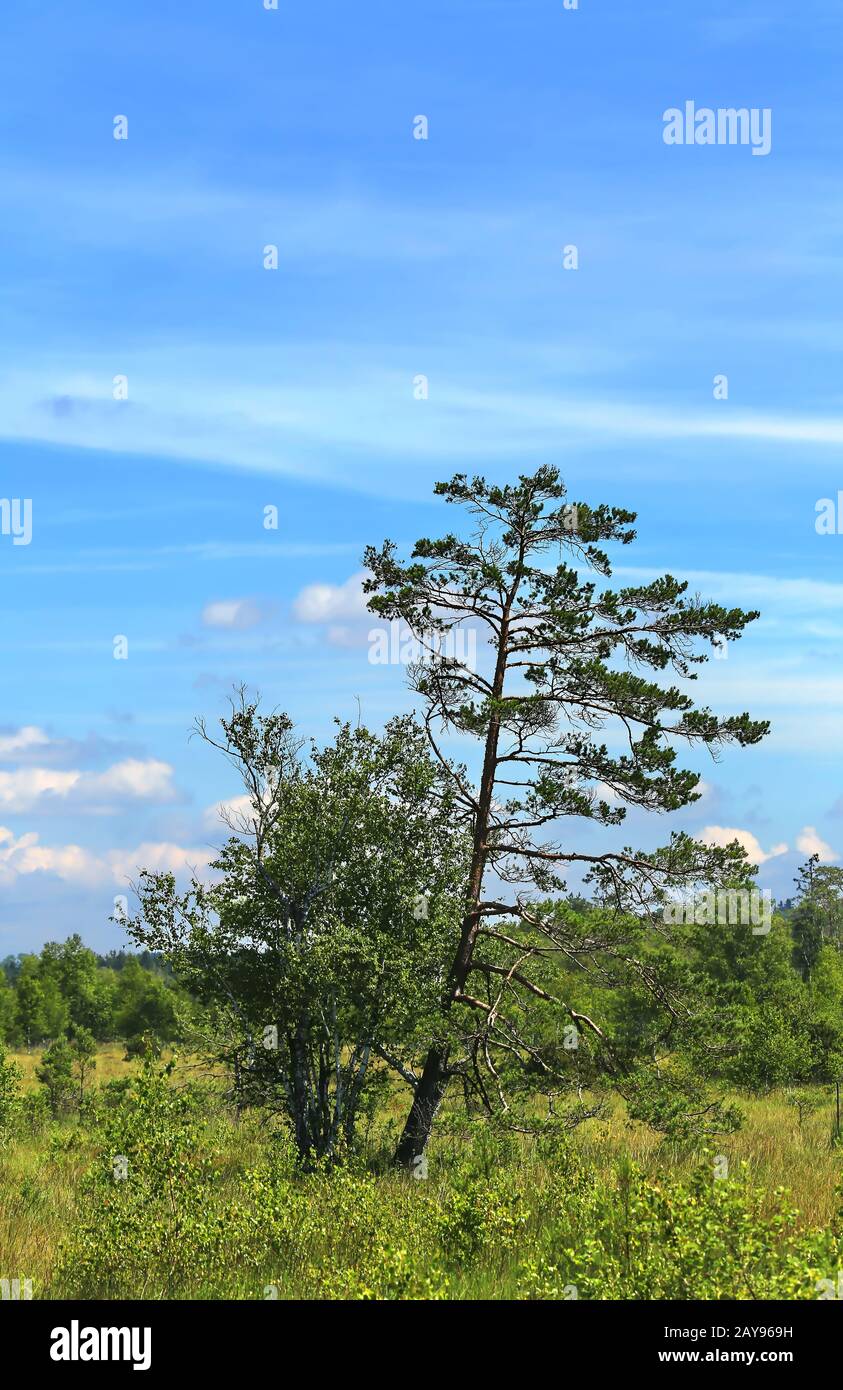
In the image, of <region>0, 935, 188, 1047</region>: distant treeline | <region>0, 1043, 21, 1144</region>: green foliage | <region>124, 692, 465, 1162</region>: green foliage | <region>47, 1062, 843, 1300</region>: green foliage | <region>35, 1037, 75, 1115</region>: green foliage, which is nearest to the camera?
<region>47, 1062, 843, 1300</region>: green foliage

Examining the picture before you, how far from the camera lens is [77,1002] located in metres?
73.4

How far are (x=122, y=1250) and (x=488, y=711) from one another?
10838 millimetres

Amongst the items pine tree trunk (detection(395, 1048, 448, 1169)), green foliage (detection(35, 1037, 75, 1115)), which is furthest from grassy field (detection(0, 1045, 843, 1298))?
green foliage (detection(35, 1037, 75, 1115))

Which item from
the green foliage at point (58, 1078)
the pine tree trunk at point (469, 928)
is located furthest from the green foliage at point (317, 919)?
the green foliage at point (58, 1078)

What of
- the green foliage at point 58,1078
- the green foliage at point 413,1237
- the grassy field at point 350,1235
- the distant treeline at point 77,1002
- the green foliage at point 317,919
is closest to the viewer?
the green foliage at point 413,1237

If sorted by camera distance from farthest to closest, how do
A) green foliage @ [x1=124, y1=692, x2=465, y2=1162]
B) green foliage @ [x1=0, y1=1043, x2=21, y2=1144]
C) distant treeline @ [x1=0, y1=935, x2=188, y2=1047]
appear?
distant treeline @ [x1=0, y1=935, x2=188, y2=1047], green foliage @ [x1=0, y1=1043, x2=21, y2=1144], green foliage @ [x1=124, y1=692, x2=465, y2=1162]

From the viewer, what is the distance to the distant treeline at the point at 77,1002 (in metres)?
67.4

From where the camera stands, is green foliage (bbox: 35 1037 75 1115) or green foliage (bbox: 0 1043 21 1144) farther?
green foliage (bbox: 35 1037 75 1115)

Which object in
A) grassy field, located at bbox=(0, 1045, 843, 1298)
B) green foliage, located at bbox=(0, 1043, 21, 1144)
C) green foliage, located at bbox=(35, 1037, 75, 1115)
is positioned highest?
grassy field, located at bbox=(0, 1045, 843, 1298)

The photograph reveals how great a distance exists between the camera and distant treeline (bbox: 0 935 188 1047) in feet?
221

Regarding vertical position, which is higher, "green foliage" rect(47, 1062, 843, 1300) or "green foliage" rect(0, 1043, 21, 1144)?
"green foliage" rect(47, 1062, 843, 1300)

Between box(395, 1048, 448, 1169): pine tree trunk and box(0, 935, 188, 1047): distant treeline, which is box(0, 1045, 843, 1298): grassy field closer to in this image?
box(395, 1048, 448, 1169): pine tree trunk

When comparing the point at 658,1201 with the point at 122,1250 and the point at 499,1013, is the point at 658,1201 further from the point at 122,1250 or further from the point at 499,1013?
the point at 499,1013

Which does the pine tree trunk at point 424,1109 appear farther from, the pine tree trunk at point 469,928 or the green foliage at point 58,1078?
the green foliage at point 58,1078
